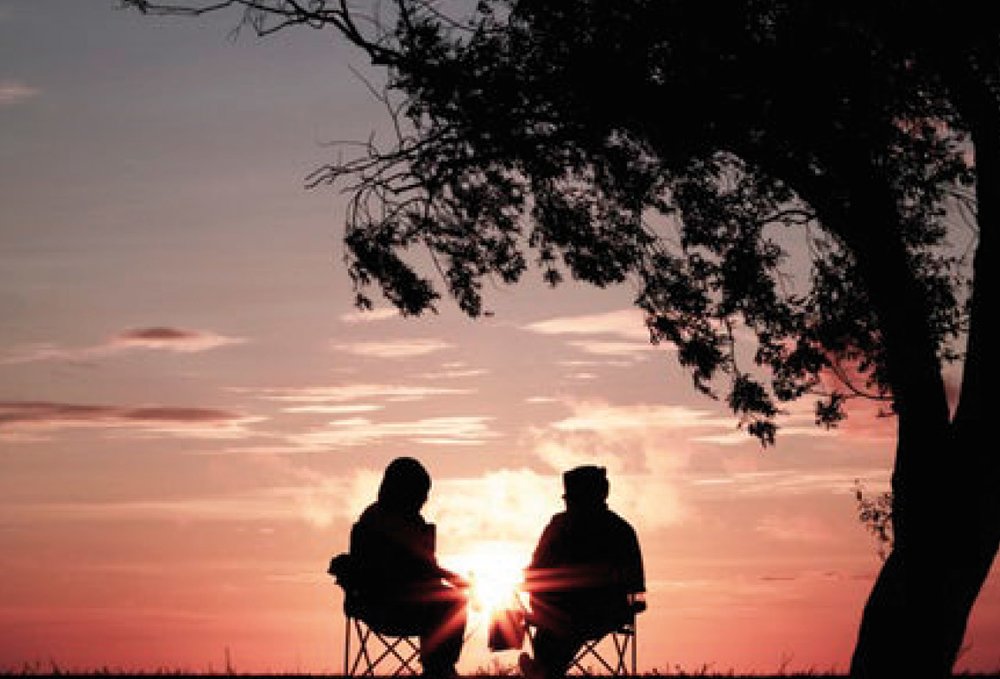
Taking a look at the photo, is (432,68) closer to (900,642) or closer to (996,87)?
(996,87)

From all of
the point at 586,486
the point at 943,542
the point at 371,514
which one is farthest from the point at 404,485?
the point at 943,542

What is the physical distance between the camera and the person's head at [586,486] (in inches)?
431

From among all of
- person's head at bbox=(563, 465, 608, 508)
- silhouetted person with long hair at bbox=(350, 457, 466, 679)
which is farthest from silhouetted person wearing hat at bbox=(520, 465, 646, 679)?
silhouetted person with long hair at bbox=(350, 457, 466, 679)

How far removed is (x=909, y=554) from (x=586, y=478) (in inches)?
102

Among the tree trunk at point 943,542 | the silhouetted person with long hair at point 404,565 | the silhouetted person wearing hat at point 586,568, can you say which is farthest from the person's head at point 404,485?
the tree trunk at point 943,542

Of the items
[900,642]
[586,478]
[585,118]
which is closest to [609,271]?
[585,118]

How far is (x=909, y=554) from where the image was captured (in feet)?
37.4

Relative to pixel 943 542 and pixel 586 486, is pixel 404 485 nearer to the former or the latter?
pixel 586 486

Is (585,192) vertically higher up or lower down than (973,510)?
higher up

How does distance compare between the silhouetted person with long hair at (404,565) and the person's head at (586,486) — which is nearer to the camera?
Answer: the silhouetted person with long hair at (404,565)

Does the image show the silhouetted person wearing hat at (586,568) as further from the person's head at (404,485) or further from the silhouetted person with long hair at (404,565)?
the person's head at (404,485)

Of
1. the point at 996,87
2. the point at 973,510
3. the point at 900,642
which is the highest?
the point at 996,87

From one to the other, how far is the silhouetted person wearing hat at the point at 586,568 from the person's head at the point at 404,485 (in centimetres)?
108

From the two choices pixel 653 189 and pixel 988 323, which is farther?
pixel 653 189
